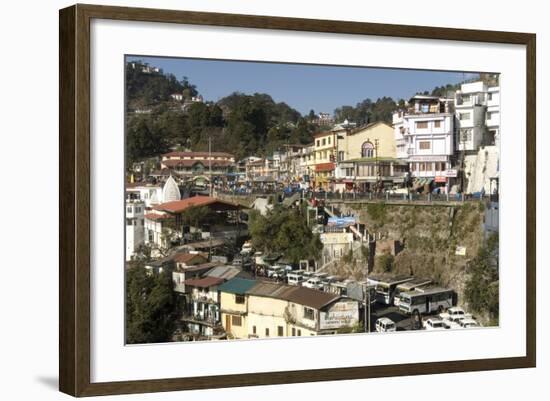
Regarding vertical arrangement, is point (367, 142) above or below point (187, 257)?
above

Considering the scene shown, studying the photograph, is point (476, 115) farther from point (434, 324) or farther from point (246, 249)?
point (246, 249)

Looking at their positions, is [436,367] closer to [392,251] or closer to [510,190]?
[392,251]

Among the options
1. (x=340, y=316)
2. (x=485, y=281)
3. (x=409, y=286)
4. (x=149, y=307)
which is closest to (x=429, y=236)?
(x=409, y=286)

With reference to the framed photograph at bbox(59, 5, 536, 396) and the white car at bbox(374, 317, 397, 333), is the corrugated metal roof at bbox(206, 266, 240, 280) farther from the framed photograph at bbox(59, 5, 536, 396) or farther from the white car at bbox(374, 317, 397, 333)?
the white car at bbox(374, 317, 397, 333)

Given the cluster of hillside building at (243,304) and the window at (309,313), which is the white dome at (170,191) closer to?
the cluster of hillside building at (243,304)

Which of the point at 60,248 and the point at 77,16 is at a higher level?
the point at 77,16

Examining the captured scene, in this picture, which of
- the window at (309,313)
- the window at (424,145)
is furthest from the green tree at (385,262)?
the window at (424,145)

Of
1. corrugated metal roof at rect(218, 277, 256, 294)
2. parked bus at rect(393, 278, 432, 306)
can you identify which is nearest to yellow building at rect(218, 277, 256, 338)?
corrugated metal roof at rect(218, 277, 256, 294)

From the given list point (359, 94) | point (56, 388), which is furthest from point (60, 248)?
point (359, 94)
